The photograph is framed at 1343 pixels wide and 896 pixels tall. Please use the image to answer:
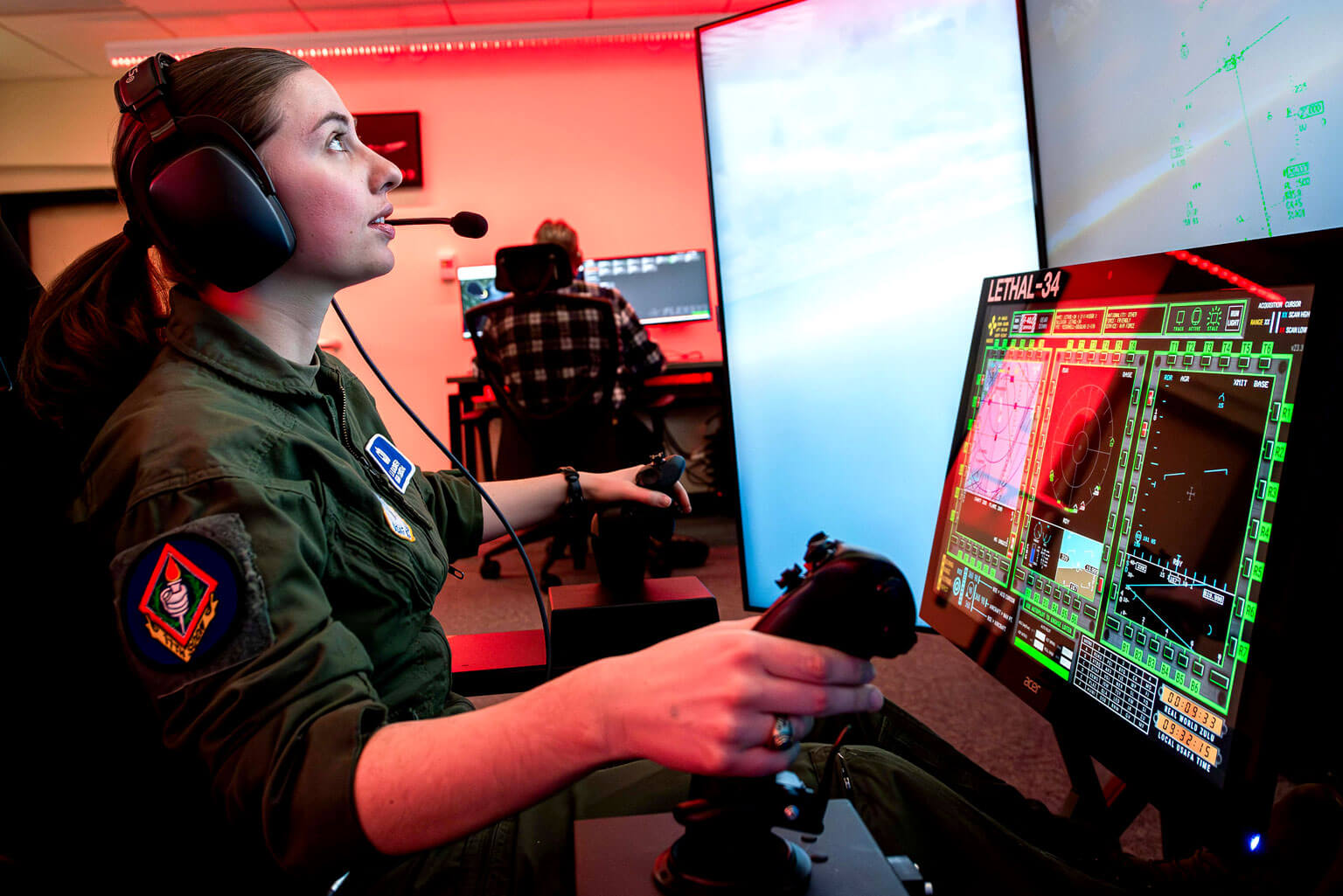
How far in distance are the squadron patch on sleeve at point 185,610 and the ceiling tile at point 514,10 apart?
4664 millimetres

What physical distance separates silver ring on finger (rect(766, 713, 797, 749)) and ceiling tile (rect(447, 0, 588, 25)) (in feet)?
15.8

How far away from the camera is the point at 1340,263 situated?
19.4 inches

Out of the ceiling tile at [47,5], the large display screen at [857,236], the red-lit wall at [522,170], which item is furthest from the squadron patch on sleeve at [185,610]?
the ceiling tile at [47,5]

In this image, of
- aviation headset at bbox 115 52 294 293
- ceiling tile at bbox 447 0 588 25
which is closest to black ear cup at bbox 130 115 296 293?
aviation headset at bbox 115 52 294 293

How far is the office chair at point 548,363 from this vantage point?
2906mm

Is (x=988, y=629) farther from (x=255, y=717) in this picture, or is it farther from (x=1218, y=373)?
(x=255, y=717)

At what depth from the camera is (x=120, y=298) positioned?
2.52ft

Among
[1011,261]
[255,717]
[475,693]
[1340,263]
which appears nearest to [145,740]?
[255,717]

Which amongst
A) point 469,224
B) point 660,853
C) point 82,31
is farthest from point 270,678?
point 82,31

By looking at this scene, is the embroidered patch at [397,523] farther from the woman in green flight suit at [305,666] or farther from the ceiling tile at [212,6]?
the ceiling tile at [212,6]

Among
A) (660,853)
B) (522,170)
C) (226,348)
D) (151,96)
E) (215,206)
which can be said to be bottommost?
(660,853)

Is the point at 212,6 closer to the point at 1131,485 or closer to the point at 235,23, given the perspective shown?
the point at 235,23

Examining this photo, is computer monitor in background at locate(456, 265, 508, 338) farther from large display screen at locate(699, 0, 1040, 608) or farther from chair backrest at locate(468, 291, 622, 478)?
large display screen at locate(699, 0, 1040, 608)

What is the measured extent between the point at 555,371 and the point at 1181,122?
2.35 m
